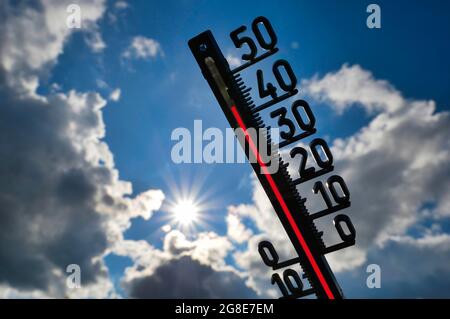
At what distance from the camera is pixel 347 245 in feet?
18.9
